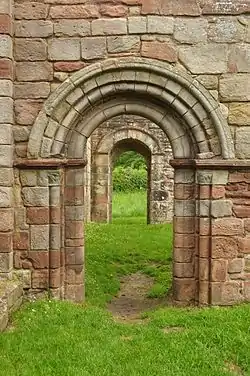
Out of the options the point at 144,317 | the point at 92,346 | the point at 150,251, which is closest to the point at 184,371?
the point at 92,346

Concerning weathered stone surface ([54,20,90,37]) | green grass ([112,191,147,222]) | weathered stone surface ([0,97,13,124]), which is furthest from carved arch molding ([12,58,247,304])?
green grass ([112,191,147,222])

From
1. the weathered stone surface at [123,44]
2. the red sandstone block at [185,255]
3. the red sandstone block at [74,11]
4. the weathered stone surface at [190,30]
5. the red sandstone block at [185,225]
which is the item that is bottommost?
the red sandstone block at [185,255]

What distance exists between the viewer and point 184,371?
4.83 metres

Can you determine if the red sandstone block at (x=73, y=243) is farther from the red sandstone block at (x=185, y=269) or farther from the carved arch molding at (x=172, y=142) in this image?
the red sandstone block at (x=185, y=269)

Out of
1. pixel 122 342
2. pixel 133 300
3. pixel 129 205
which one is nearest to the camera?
pixel 122 342

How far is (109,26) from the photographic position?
7.10m

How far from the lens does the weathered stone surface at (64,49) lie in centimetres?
711

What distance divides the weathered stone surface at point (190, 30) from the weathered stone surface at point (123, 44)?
526 millimetres

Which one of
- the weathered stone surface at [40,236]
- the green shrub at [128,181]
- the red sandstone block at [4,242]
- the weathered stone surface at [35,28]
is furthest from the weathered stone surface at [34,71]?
the green shrub at [128,181]

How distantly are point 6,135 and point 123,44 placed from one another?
192cm

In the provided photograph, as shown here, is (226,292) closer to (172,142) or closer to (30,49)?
(172,142)

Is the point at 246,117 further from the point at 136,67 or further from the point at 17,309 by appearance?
the point at 17,309

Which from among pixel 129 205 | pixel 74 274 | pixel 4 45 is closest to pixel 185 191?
pixel 74 274

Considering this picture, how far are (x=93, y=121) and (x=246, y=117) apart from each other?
2.05m
